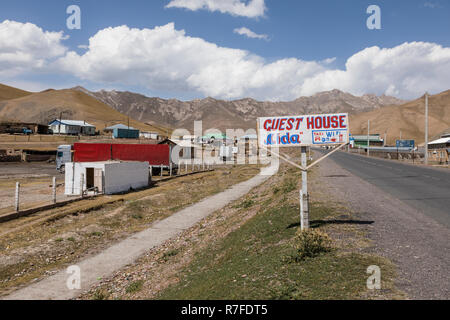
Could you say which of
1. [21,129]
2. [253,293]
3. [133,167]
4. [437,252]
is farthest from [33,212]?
[21,129]

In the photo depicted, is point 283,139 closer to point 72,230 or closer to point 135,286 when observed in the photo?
point 135,286

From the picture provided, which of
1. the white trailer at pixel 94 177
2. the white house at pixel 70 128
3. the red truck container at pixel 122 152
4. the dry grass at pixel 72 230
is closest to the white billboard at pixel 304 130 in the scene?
the dry grass at pixel 72 230

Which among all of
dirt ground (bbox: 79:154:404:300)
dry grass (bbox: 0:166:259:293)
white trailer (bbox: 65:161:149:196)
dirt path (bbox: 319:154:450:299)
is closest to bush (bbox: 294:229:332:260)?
dirt ground (bbox: 79:154:404:300)

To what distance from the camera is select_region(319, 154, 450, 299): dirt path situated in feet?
19.9

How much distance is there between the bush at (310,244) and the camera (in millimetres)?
7742

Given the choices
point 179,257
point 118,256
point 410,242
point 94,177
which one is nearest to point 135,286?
point 179,257

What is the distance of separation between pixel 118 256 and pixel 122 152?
1075 inches

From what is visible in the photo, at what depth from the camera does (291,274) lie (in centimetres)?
693

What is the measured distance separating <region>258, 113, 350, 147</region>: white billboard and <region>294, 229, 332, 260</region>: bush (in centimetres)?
277

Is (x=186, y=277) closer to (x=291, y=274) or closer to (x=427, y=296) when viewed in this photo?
(x=291, y=274)

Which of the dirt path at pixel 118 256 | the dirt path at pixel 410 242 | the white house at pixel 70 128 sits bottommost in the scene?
the dirt path at pixel 118 256

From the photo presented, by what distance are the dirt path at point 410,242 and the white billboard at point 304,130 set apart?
301cm

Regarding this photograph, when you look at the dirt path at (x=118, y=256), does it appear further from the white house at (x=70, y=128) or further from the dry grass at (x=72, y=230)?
the white house at (x=70, y=128)

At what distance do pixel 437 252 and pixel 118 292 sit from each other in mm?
8847
